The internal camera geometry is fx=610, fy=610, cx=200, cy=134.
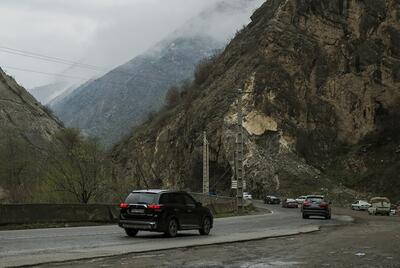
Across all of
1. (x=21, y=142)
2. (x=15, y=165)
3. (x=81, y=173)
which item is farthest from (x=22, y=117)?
(x=81, y=173)

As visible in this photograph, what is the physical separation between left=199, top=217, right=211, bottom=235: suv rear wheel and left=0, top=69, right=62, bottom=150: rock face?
58088 mm

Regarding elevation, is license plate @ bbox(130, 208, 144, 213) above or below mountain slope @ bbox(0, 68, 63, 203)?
below

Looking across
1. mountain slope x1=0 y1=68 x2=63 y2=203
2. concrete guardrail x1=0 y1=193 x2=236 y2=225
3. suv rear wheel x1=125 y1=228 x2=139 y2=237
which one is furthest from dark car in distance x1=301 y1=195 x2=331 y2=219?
mountain slope x1=0 y1=68 x2=63 y2=203

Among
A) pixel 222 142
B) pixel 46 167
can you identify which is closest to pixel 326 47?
pixel 222 142

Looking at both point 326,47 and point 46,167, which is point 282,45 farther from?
point 46,167

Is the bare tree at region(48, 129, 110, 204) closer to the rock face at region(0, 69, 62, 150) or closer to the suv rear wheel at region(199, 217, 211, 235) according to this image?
the rock face at region(0, 69, 62, 150)

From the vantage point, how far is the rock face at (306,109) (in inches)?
3204

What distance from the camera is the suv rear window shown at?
2112cm

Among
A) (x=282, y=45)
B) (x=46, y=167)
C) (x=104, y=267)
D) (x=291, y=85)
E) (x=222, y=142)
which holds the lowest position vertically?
(x=104, y=267)

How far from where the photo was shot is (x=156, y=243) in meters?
18.5

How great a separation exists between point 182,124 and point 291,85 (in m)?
20.8

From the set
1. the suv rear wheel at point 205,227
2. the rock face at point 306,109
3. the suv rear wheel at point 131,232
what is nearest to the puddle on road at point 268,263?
the suv rear wheel at point 131,232

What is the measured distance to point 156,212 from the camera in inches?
821

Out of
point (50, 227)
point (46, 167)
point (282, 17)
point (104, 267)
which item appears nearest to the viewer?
point (104, 267)
